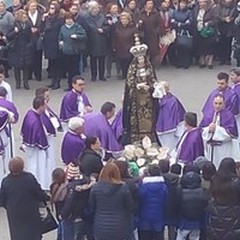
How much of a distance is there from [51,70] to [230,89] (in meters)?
6.51

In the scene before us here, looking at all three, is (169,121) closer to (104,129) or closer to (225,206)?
(104,129)

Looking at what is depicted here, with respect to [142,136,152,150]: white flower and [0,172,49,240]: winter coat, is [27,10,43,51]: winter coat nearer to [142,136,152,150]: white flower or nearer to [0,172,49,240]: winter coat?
[142,136,152,150]: white flower

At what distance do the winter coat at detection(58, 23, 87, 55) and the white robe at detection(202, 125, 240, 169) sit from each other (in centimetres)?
601

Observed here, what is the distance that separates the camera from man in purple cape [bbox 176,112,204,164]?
15383 millimetres

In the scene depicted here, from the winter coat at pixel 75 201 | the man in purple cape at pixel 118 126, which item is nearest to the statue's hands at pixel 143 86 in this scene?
the man in purple cape at pixel 118 126

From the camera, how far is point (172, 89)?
2230 centimetres

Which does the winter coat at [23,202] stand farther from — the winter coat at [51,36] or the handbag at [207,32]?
the handbag at [207,32]

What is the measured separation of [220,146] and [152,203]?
11.1ft

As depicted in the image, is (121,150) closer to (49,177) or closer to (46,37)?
(49,177)

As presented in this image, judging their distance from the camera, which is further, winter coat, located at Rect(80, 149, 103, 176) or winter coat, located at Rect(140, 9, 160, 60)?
winter coat, located at Rect(140, 9, 160, 60)

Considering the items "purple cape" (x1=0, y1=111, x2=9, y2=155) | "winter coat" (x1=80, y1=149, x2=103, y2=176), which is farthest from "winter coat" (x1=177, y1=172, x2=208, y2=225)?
"purple cape" (x1=0, y1=111, x2=9, y2=155)

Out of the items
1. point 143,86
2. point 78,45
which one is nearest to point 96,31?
point 78,45

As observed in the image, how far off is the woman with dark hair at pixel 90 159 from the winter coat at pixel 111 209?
58 cm

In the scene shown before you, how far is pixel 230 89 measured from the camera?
16953 millimetres
